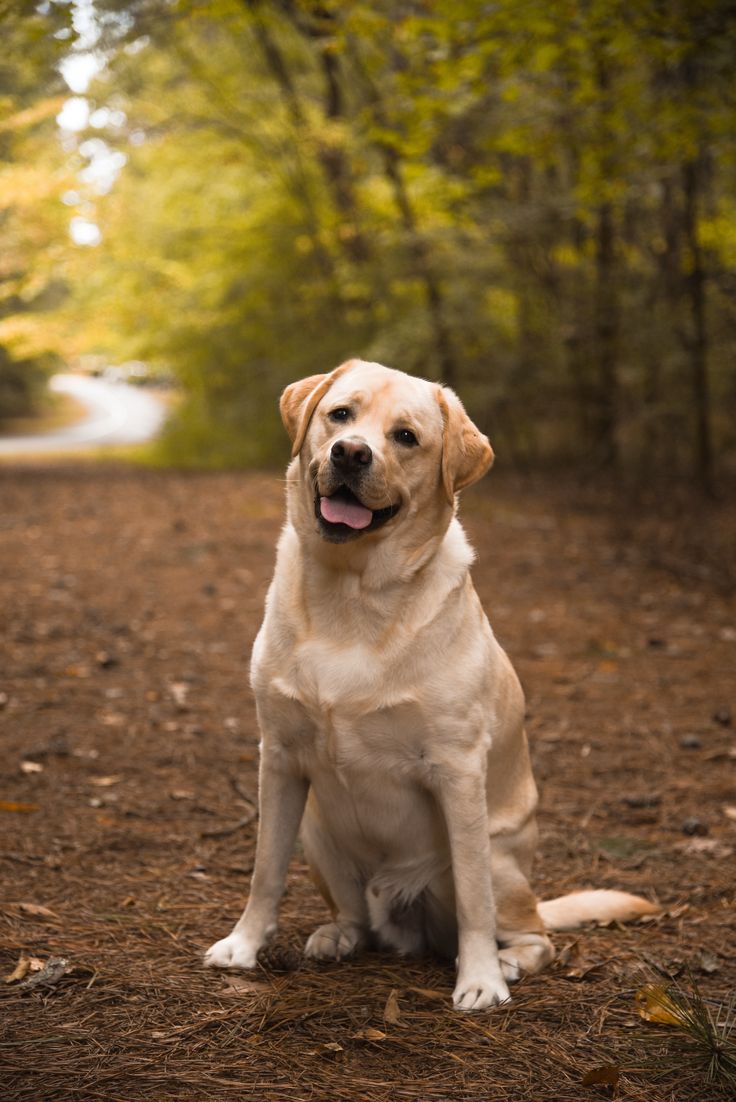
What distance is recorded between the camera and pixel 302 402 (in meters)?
3.12

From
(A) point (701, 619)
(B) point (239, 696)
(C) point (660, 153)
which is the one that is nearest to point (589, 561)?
(A) point (701, 619)

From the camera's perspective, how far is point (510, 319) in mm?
15914

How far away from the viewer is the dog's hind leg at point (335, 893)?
10.3ft

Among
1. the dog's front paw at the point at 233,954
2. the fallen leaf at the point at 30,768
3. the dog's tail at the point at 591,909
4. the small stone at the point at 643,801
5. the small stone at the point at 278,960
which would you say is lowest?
the small stone at the point at 643,801

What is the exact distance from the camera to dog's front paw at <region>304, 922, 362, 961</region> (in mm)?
3146

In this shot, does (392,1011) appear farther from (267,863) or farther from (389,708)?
(389,708)

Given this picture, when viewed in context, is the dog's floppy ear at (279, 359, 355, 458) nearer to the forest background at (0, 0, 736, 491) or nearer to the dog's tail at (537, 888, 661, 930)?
the dog's tail at (537, 888, 661, 930)

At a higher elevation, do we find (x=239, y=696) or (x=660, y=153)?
(x=660, y=153)

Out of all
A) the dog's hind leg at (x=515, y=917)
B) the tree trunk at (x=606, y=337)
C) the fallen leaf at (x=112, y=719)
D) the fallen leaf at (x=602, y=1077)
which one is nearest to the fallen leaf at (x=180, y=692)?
the fallen leaf at (x=112, y=719)

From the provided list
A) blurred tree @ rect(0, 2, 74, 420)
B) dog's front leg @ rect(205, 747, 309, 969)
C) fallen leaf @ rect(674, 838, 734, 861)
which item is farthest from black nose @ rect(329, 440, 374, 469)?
blurred tree @ rect(0, 2, 74, 420)

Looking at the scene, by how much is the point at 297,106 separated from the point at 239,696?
467 inches

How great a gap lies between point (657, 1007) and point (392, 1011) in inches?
27.3

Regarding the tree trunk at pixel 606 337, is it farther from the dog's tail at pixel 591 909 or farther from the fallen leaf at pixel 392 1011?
the fallen leaf at pixel 392 1011

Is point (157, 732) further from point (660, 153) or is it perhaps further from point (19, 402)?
point (19, 402)
